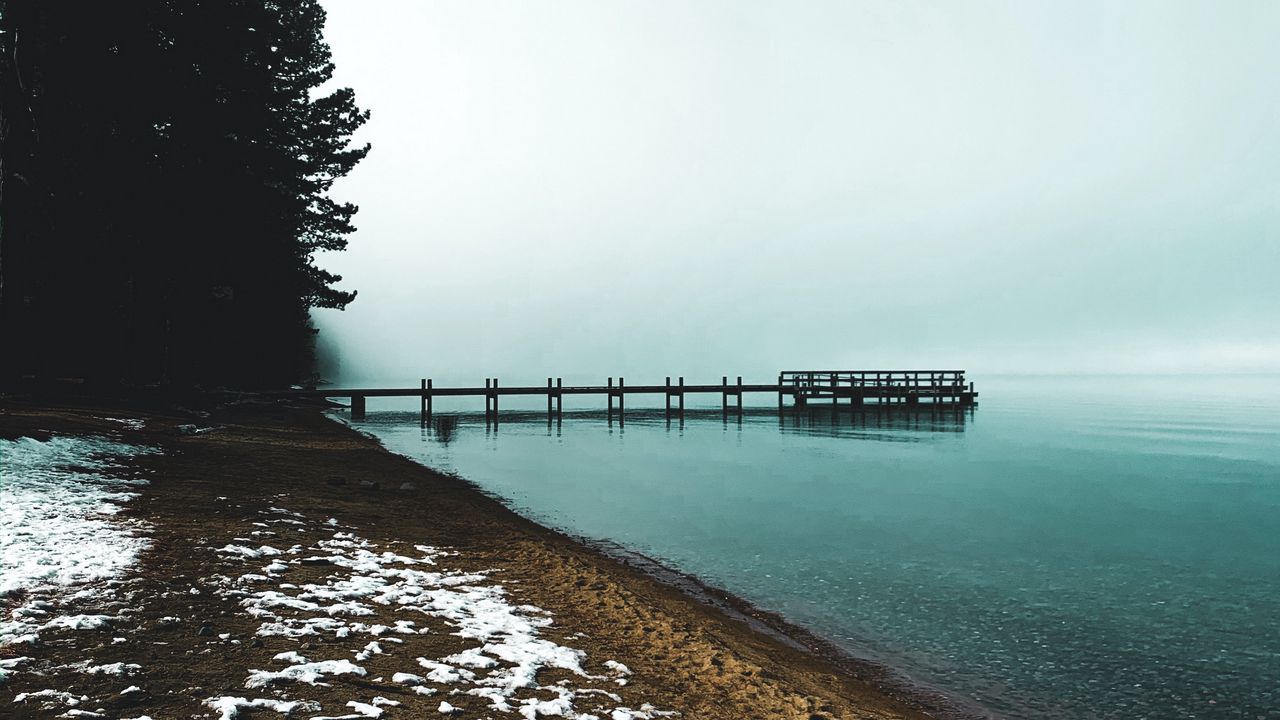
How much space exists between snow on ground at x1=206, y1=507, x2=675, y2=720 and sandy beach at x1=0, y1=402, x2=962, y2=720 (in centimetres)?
3

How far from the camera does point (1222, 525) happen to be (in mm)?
22391

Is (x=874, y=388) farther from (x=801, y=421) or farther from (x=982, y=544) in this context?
(x=982, y=544)

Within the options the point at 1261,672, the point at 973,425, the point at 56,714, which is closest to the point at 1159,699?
the point at 1261,672

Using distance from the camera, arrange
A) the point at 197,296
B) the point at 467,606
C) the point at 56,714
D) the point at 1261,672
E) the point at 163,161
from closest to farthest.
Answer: the point at 56,714 < the point at 467,606 < the point at 1261,672 < the point at 163,161 < the point at 197,296

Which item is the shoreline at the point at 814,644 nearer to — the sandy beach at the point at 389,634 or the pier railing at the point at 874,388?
the sandy beach at the point at 389,634

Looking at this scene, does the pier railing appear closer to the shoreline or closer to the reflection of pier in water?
the reflection of pier in water

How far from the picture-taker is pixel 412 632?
705 cm

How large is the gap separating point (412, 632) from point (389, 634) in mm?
219

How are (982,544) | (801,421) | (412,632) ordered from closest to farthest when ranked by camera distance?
(412,632)
(982,544)
(801,421)

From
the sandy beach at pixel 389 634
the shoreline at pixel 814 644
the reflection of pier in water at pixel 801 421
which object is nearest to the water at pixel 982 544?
the shoreline at pixel 814 644

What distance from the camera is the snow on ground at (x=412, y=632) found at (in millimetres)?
5582

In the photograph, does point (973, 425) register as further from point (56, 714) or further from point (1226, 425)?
point (56, 714)

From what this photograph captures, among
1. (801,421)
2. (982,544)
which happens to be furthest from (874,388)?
(982,544)

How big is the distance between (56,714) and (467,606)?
13.2ft
